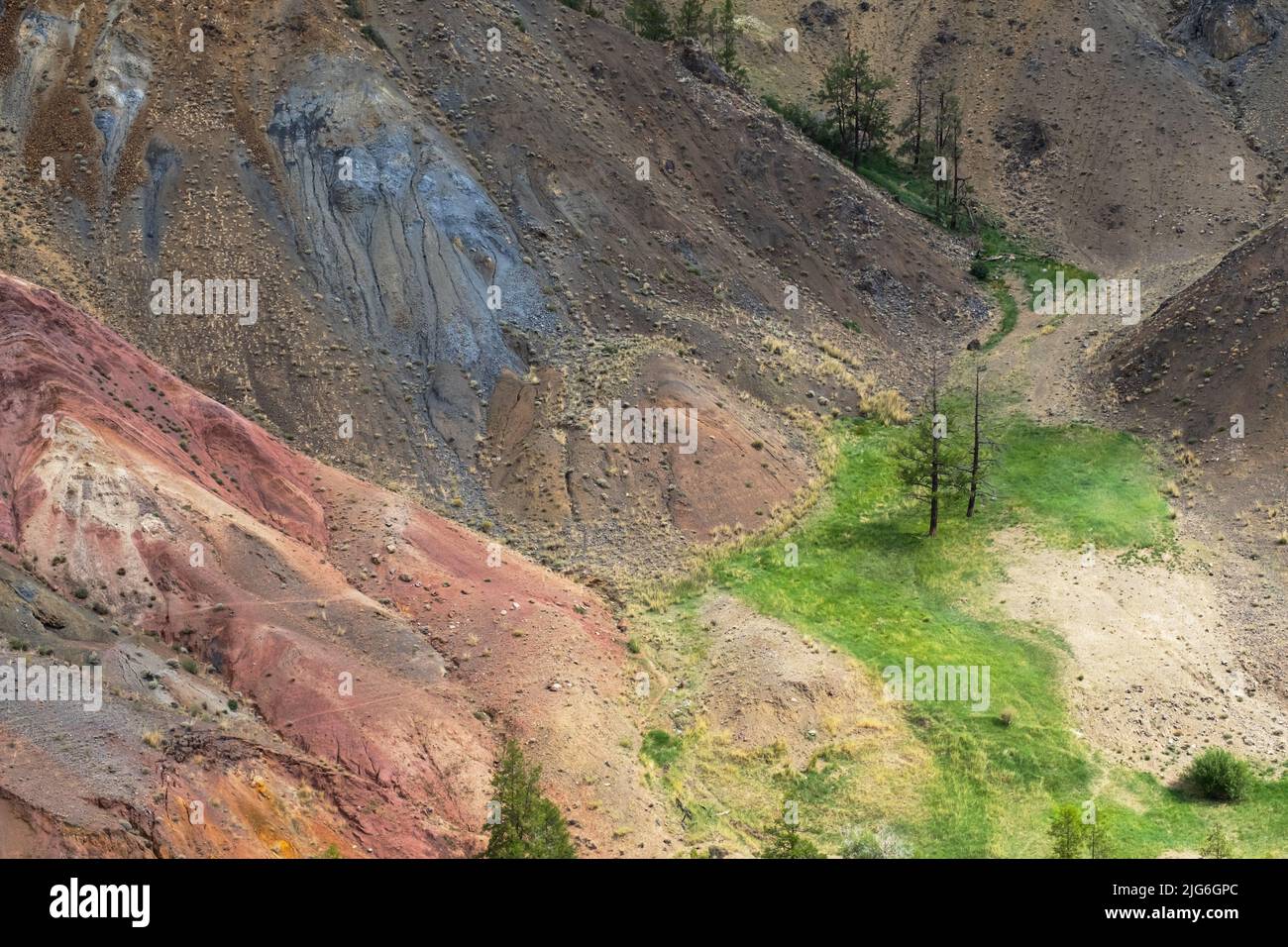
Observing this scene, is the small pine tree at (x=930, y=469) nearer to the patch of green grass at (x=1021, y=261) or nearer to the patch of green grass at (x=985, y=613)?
the patch of green grass at (x=985, y=613)

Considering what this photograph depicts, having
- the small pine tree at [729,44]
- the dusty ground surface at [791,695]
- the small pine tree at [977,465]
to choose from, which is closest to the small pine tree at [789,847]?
the dusty ground surface at [791,695]

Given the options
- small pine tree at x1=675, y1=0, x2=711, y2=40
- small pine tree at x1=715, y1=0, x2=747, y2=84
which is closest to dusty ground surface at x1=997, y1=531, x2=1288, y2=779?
small pine tree at x1=715, y1=0, x2=747, y2=84

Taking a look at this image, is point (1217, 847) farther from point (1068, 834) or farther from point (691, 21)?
point (691, 21)

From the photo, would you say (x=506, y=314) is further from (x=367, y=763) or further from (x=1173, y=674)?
(x=1173, y=674)

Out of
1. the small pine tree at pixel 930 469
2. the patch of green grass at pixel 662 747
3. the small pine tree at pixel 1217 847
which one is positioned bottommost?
the small pine tree at pixel 1217 847

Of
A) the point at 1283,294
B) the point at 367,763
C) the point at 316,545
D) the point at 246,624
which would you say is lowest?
the point at 367,763

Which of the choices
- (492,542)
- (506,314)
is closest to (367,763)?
(492,542)
